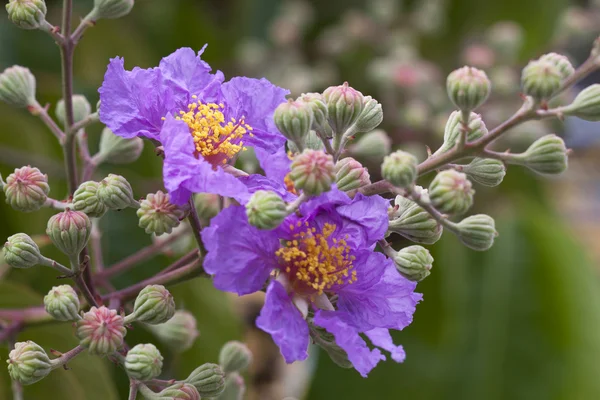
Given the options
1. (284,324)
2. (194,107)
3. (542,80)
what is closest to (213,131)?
(194,107)

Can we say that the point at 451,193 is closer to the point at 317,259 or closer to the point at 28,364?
the point at 317,259

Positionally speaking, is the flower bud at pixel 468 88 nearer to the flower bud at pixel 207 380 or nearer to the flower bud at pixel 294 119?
the flower bud at pixel 294 119

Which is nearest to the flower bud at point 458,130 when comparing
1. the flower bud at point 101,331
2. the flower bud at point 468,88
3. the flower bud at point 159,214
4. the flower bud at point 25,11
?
the flower bud at point 468,88

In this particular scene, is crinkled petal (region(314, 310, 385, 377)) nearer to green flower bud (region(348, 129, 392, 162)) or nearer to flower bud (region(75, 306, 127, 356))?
flower bud (region(75, 306, 127, 356))

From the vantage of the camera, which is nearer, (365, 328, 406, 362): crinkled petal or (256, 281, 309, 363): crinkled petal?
(256, 281, 309, 363): crinkled petal

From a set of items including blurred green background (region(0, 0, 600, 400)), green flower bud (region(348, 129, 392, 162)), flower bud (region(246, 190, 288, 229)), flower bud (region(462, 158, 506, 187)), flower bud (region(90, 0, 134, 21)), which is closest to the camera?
flower bud (region(246, 190, 288, 229))

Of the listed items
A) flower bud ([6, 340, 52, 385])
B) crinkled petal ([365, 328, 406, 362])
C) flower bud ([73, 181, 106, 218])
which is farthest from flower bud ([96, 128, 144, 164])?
crinkled petal ([365, 328, 406, 362])
